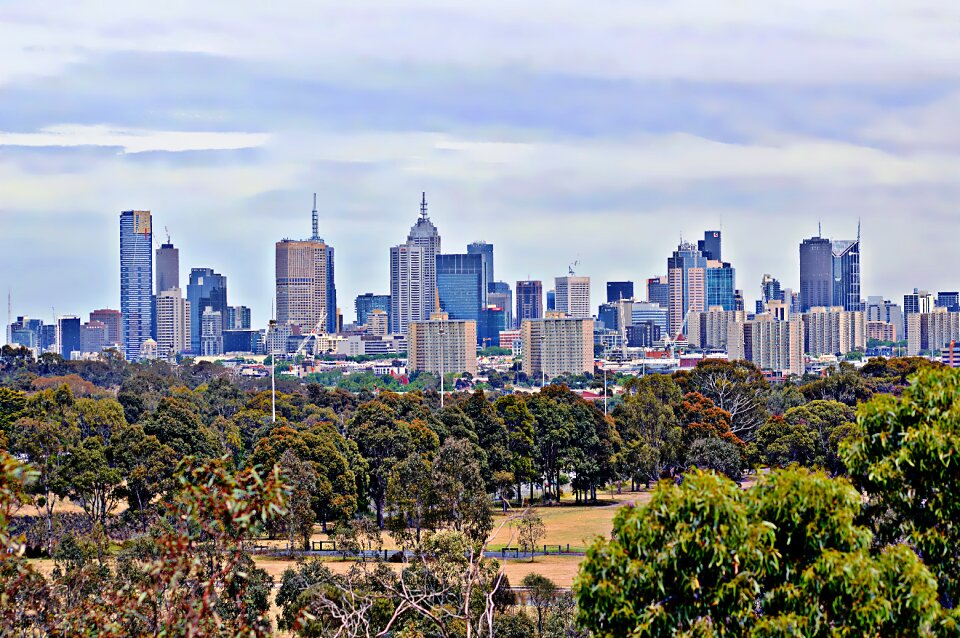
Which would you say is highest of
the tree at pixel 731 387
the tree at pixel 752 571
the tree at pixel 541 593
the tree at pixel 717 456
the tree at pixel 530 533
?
the tree at pixel 752 571

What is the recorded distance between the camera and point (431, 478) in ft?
146

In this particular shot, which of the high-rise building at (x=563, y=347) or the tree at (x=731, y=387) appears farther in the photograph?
the high-rise building at (x=563, y=347)

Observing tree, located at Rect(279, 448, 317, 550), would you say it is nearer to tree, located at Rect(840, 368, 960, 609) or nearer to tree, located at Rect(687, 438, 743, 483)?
tree, located at Rect(687, 438, 743, 483)

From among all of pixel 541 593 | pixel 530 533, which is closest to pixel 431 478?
pixel 530 533

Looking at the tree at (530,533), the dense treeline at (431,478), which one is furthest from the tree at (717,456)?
the tree at (530,533)

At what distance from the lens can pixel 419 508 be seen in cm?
4366

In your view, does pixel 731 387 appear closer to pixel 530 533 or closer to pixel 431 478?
pixel 530 533

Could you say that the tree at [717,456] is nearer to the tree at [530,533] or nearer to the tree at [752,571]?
the tree at [530,533]

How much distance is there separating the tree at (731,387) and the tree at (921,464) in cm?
6420

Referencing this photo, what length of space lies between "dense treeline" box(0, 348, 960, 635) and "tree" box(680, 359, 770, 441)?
0.48 ft

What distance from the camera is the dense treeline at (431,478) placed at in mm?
10625

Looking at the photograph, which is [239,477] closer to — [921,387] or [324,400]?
[921,387]

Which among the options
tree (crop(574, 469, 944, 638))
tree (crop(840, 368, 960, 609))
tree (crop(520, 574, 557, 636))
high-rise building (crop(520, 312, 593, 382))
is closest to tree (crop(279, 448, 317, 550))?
tree (crop(520, 574, 557, 636))

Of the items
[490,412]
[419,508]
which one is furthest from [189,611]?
[490,412]
